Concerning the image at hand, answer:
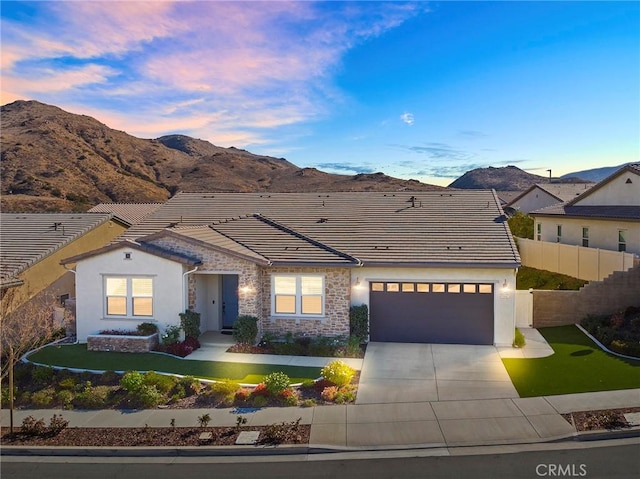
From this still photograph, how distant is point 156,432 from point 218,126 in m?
34.5

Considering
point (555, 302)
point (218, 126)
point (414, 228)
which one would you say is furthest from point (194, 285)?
point (218, 126)

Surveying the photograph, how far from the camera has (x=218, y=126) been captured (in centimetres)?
4119

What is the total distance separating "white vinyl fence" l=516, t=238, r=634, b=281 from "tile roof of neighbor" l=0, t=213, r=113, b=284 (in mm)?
23800

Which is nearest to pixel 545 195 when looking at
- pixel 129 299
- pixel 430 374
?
pixel 430 374

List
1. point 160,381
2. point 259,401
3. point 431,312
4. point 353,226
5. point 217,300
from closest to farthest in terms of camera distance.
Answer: point 259,401 < point 160,381 < point 431,312 < point 217,300 < point 353,226

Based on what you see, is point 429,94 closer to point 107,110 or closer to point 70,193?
point 107,110

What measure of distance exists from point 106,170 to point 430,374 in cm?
9947

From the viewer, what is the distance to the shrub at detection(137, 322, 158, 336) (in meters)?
16.4

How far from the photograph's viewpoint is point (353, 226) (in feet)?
68.0

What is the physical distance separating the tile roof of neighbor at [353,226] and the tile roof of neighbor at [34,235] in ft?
10.7

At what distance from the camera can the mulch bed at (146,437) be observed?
960 centimetres

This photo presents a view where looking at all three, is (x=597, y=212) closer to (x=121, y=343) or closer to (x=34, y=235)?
(x=121, y=343)

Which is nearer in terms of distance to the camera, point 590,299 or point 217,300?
point 217,300
